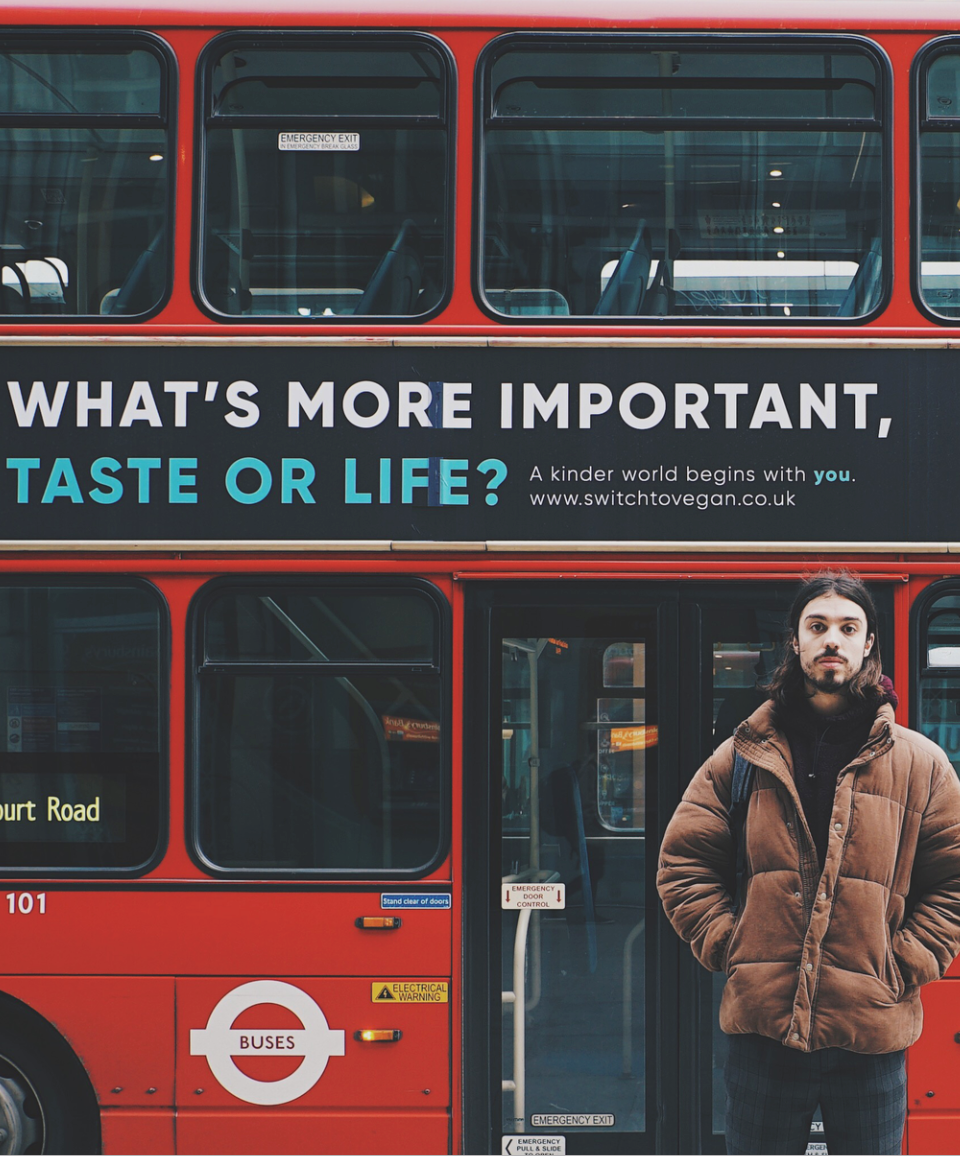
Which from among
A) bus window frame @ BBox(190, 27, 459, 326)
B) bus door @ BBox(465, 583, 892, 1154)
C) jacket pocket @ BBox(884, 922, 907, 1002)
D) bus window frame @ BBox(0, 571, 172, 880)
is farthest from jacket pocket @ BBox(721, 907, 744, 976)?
bus window frame @ BBox(190, 27, 459, 326)

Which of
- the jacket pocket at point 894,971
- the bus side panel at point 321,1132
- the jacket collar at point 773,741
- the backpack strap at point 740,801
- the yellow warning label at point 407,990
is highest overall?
the jacket collar at point 773,741

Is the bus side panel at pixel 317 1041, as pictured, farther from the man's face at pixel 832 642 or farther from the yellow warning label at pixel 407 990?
the man's face at pixel 832 642

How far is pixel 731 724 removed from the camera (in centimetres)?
405

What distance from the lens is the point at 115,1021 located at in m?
4.01

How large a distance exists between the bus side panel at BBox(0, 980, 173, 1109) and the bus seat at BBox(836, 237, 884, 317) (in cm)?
343

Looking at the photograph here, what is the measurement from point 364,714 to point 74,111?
2425mm

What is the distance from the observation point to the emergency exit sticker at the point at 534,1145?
13.3ft

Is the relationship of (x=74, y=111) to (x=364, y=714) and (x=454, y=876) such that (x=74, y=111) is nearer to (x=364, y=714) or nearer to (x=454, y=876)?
(x=364, y=714)

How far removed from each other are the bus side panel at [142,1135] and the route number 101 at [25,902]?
77 cm

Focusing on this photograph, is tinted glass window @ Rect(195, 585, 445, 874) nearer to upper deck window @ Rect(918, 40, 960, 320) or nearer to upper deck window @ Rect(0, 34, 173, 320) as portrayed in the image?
upper deck window @ Rect(0, 34, 173, 320)

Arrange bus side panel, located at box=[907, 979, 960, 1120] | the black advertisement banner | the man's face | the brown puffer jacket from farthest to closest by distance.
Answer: the black advertisement banner, bus side panel, located at box=[907, 979, 960, 1120], the man's face, the brown puffer jacket

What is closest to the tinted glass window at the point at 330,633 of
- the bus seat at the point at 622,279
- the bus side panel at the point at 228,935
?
the bus side panel at the point at 228,935

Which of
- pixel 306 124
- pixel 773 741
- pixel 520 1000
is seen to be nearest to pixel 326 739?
pixel 520 1000

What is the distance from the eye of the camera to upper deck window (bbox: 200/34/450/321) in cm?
408
